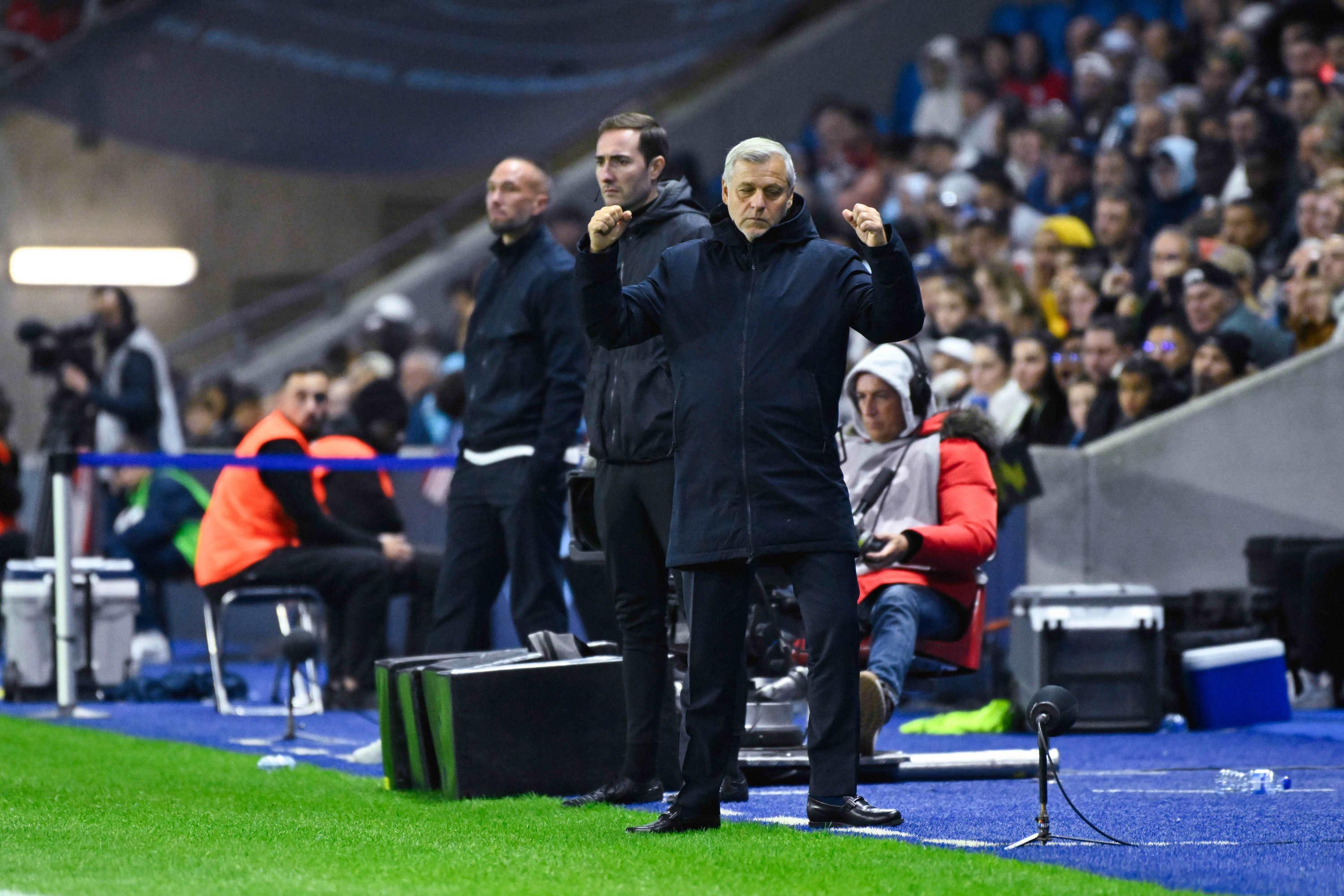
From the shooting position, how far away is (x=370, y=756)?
802cm

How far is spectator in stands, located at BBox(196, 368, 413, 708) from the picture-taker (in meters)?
10.1

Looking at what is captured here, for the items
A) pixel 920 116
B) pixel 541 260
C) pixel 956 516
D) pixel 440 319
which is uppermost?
pixel 920 116

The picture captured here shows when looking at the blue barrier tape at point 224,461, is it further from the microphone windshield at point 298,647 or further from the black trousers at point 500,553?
the black trousers at point 500,553

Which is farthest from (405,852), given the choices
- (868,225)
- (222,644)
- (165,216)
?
(165,216)

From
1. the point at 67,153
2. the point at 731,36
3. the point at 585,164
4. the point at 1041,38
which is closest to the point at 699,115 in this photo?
the point at 585,164

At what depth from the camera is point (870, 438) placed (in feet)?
27.7

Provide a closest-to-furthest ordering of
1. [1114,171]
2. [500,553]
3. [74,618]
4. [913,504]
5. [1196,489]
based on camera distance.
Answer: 1. [500,553]
2. [913,504]
3. [74,618]
4. [1196,489]
5. [1114,171]

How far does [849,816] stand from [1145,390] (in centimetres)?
550

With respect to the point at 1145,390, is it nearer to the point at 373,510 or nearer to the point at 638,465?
the point at 373,510

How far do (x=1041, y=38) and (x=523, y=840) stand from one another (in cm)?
1250

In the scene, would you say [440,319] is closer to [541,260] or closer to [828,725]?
[541,260]

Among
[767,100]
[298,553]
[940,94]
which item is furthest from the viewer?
[767,100]

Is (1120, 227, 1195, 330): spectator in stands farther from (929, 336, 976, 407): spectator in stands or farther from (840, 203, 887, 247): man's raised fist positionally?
(840, 203, 887, 247): man's raised fist

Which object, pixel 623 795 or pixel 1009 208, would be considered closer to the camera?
pixel 623 795
